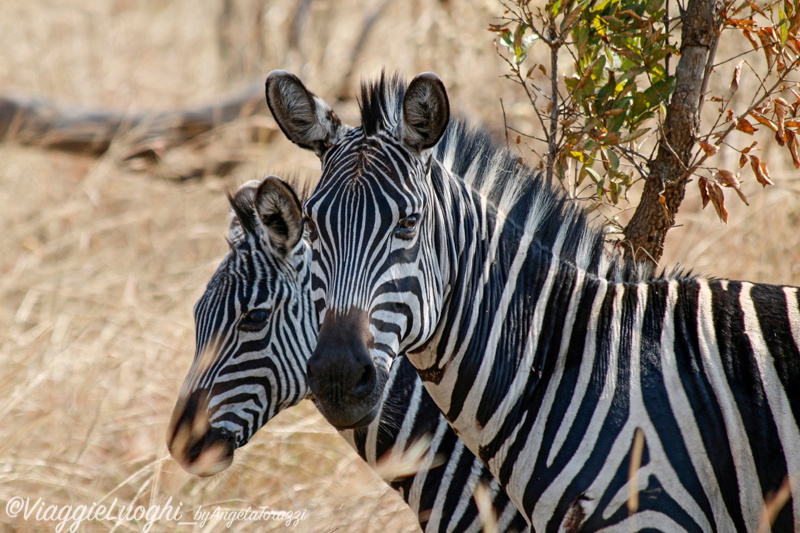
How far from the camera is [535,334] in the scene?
2.80m

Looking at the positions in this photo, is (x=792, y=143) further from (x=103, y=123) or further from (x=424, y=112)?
(x=103, y=123)

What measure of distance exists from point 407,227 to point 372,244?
5.9 inches

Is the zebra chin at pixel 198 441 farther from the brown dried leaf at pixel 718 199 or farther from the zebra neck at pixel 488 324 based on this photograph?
the brown dried leaf at pixel 718 199

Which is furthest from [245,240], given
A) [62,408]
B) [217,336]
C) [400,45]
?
[400,45]

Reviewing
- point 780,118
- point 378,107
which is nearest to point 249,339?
point 378,107

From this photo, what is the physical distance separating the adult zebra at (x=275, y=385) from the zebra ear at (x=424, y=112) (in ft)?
3.21

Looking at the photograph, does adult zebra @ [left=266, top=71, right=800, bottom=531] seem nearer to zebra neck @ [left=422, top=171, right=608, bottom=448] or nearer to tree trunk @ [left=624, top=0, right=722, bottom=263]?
zebra neck @ [left=422, top=171, right=608, bottom=448]

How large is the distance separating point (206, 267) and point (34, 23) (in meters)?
11.6

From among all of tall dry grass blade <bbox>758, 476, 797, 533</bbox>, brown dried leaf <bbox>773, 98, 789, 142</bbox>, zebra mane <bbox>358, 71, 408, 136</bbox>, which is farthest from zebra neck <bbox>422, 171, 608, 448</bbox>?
brown dried leaf <bbox>773, 98, 789, 142</bbox>

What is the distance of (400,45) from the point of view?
460 inches

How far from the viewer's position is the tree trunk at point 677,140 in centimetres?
321

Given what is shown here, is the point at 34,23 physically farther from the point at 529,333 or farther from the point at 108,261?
the point at 529,333

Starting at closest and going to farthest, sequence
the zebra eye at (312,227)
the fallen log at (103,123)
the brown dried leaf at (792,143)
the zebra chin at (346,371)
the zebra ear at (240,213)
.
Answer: the zebra chin at (346,371)
the zebra eye at (312,227)
the brown dried leaf at (792,143)
the zebra ear at (240,213)
the fallen log at (103,123)

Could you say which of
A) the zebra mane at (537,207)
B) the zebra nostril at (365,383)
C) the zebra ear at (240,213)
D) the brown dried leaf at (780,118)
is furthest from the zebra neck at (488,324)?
the zebra ear at (240,213)
